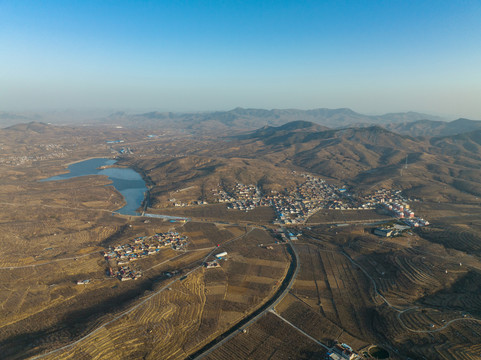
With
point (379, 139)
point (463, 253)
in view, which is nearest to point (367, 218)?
point (463, 253)

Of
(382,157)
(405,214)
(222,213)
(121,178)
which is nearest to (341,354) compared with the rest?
(222,213)

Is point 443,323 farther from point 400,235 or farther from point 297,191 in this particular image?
point 297,191

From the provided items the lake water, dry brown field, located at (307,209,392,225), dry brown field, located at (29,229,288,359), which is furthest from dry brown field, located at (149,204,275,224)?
dry brown field, located at (29,229,288,359)

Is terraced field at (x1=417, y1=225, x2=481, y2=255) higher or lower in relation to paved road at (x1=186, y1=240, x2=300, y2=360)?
higher

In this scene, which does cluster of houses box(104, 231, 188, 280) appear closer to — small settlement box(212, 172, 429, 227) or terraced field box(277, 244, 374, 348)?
terraced field box(277, 244, 374, 348)

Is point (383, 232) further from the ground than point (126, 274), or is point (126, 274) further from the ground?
point (383, 232)

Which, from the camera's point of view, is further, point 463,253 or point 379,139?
point 379,139

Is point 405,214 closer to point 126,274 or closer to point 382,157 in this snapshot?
point 126,274
